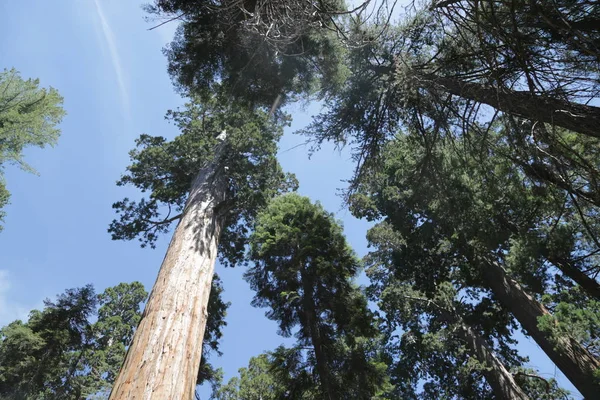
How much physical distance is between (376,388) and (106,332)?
38.4ft

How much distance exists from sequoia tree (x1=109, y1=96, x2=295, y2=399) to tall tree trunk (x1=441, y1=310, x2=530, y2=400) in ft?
23.5

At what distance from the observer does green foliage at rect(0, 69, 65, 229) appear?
9.45 metres

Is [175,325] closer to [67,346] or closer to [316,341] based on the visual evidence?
[316,341]

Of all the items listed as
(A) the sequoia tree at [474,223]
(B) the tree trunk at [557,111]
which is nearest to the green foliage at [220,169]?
(A) the sequoia tree at [474,223]

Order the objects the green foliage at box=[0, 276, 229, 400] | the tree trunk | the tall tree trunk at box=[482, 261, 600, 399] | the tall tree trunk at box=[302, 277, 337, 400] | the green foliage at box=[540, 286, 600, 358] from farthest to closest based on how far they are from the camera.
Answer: the green foliage at box=[0, 276, 229, 400], the tall tree trunk at box=[302, 277, 337, 400], the tall tree trunk at box=[482, 261, 600, 399], the green foliage at box=[540, 286, 600, 358], the tree trunk

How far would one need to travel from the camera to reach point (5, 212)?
974cm

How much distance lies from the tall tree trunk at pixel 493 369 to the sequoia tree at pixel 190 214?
23.5ft

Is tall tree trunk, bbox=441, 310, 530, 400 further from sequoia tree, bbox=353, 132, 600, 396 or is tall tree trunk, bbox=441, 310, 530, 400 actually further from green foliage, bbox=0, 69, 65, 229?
green foliage, bbox=0, 69, 65, 229

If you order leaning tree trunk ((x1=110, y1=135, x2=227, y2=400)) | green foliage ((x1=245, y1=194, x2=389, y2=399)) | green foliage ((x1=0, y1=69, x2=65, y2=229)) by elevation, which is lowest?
leaning tree trunk ((x1=110, y1=135, x2=227, y2=400))

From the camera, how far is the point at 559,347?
21.4 ft

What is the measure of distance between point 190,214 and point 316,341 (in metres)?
3.72

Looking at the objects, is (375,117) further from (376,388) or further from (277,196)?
(376,388)

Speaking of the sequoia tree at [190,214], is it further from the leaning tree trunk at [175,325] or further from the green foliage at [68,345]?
the green foliage at [68,345]

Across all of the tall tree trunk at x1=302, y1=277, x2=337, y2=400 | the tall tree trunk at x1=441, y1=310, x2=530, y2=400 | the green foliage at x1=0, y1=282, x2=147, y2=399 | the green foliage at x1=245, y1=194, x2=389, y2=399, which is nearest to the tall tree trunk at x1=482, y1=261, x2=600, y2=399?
the tall tree trunk at x1=441, y1=310, x2=530, y2=400
